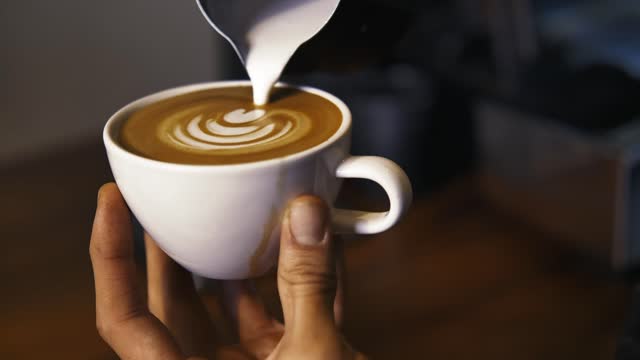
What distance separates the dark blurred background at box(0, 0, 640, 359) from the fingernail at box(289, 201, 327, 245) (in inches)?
7.6

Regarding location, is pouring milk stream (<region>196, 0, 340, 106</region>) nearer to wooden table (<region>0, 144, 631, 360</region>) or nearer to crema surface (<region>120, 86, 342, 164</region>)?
crema surface (<region>120, 86, 342, 164</region>)

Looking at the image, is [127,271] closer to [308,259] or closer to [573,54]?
[308,259]

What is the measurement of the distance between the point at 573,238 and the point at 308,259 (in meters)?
0.46

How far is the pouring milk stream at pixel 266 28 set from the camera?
440 mm

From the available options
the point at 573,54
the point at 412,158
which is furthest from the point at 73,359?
the point at 573,54

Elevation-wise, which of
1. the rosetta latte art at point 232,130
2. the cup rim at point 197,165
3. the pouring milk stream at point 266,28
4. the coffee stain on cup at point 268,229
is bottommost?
the coffee stain on cup at point 268,229

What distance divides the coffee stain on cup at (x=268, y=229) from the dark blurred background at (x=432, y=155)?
191 mm

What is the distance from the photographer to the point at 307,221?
366mm

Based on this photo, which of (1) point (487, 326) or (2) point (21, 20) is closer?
(1) point (487, 326)

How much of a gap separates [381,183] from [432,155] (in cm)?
51

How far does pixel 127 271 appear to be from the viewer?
0.45 m

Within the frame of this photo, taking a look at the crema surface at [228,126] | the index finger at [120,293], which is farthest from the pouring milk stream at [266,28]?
the index finger at [120,293]

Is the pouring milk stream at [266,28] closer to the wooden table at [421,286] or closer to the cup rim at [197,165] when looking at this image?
the cup rim at [197,165]

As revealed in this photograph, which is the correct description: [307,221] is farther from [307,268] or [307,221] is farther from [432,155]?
[432,155]
